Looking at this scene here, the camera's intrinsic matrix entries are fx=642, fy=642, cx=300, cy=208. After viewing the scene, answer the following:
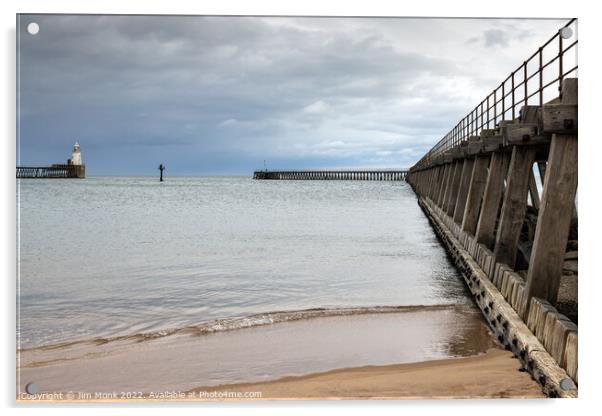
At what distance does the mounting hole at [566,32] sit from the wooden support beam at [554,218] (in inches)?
33.2

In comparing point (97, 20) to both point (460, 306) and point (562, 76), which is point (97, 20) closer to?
point (562, 76)

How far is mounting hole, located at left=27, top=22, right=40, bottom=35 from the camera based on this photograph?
5.28 meters

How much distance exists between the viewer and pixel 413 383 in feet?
17.6

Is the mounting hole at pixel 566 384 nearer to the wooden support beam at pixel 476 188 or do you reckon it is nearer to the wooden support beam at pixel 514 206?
the wooden support beam at pixel 514 206

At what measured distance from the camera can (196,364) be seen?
244 inches

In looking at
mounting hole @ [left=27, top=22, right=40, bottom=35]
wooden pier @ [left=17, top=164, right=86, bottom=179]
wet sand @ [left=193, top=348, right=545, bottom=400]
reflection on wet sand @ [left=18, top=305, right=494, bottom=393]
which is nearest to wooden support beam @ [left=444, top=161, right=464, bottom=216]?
reflection on wet sand @ [left=18, top=305, right=494, bottom=393]

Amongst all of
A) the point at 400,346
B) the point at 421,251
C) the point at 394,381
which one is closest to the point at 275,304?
the point at 400,346

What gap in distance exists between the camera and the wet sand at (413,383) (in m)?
5.07

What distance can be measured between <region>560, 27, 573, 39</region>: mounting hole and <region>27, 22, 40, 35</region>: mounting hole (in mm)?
4388

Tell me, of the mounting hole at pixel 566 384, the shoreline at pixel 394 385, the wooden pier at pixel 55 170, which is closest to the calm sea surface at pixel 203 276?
the wooden pier at pixel 55 170

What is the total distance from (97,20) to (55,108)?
1469 mm

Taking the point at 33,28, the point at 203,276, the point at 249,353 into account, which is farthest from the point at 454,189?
the point at 33,28

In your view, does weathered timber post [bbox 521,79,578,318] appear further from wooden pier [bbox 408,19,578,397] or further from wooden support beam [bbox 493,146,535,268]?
wooden support beam [bbox 493,146,535,268]
